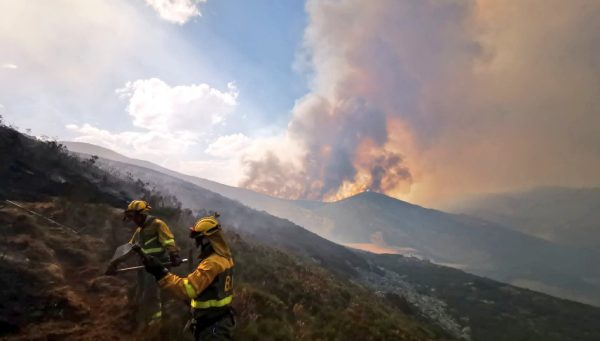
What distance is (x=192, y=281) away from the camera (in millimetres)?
3979

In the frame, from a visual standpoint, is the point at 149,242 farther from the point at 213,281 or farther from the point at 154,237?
the point at 213,281

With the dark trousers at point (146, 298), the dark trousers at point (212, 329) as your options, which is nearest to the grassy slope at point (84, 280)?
the dark trousers at point (146, 298)

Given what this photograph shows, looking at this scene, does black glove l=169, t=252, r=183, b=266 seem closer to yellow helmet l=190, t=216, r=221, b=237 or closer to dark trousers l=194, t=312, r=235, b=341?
dark trousers l=194, t=312, r=235, b=341

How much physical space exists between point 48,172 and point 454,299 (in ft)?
159

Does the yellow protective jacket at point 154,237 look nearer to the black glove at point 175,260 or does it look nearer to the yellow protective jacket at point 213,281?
the black glove at point 175,260

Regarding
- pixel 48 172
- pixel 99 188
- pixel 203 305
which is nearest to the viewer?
pixel 203 305

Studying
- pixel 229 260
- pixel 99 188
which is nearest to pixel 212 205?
pixel 99 188

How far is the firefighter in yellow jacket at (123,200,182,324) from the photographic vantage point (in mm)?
7184

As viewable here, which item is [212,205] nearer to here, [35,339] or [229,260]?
[35,339]

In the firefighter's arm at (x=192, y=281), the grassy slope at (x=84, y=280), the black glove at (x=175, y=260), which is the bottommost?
the grassy slope at (x=84, y=280)

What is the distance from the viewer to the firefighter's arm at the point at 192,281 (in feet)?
12.6

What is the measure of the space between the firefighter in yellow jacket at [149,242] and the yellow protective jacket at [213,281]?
96.6 inches

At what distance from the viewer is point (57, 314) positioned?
7.54 meters

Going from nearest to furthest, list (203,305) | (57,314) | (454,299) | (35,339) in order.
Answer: (203,305) → (35,339) → (57,314) → (454,299)
